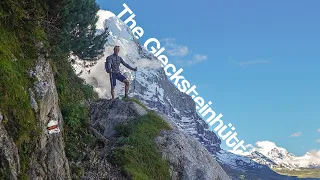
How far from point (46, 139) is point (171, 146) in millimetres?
6739

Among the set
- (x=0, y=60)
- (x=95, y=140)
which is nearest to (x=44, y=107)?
(x=0, y=60)

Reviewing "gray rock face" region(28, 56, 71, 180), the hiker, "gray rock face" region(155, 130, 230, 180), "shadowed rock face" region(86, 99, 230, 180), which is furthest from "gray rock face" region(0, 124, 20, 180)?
the hiker

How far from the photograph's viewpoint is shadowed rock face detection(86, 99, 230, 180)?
16.5m

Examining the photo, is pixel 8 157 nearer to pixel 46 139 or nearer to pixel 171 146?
pixel 46 139

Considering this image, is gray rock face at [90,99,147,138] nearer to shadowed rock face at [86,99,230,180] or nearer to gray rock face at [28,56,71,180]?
shadowed rock face at [86,99,230,180]

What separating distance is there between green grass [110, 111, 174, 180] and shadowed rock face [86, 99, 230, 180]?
32cm

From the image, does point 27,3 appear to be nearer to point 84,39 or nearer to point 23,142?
point 23,142

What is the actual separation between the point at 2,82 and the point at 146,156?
780 centimetres

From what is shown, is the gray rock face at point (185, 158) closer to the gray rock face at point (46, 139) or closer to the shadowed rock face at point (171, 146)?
the shadowed rock face at point (171, 146)

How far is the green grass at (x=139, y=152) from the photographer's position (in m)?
15.2

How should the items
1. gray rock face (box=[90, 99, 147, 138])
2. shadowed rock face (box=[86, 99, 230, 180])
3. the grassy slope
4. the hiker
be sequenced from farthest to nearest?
the hiker, gray rock face (box=[90, 99, 147, 138]), shadowed rock face (box=[86, 99, 230, 180]), the grassy slope

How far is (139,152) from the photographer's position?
16250 mm

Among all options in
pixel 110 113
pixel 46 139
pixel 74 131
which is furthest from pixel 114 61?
pixel 46 139

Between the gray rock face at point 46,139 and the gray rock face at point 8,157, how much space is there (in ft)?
2.76
